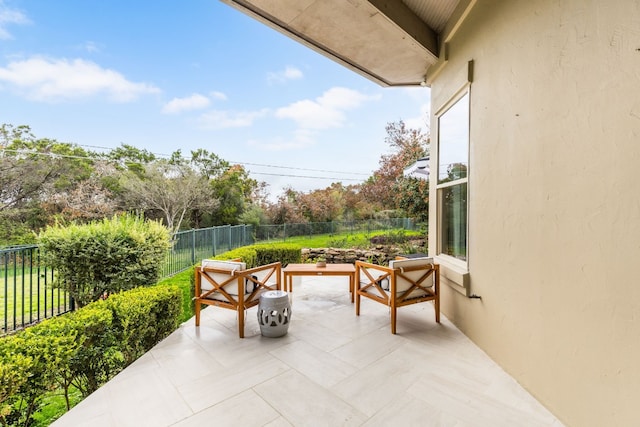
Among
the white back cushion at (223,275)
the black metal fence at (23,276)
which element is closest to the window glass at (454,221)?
the white back cushion at (223,275)

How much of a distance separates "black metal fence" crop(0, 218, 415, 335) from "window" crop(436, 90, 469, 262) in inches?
159

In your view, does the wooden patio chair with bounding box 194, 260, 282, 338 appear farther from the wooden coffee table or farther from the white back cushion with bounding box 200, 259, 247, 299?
the wooden coffee table

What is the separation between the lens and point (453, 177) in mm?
3479

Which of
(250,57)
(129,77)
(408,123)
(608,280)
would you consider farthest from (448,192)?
(129,77)

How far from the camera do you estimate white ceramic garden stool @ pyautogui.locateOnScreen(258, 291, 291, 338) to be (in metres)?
2.92

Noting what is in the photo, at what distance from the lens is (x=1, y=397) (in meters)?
1.39

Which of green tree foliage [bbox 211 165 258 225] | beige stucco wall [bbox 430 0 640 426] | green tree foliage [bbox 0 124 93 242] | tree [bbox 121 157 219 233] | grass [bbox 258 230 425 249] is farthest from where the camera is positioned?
green tree foliage [bbox 211 165 258 225]

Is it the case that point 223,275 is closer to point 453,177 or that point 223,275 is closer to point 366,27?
point 453,177

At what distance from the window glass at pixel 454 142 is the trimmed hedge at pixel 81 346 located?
3.67 meters

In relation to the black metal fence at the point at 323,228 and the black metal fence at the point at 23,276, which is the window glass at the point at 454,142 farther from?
the black metal fence at the point at 323,228

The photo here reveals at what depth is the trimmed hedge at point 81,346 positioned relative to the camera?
4.99ft

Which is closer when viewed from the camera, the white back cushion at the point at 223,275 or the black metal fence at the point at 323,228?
the white back cushion at the point at 223,275

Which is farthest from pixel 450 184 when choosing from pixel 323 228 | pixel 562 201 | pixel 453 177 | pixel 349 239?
pixel 323 228

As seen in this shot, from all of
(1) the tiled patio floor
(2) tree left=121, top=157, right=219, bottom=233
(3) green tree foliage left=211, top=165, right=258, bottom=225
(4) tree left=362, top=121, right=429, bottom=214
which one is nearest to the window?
(1) the tiled patio floor
